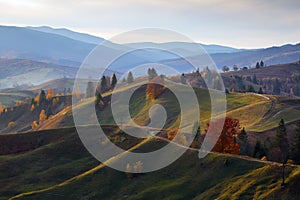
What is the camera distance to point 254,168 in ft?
260

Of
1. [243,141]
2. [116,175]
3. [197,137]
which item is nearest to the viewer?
[116,175]

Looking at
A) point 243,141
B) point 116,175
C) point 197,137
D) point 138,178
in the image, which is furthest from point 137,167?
point 243,141

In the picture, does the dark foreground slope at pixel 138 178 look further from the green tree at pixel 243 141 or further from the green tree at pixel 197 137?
the green tree at pixel 243 141

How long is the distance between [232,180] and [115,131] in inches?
2024

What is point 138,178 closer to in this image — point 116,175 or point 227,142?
point 116,175

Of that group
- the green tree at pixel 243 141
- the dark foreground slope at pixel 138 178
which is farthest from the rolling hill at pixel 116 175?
the green tree at pixel 243 141

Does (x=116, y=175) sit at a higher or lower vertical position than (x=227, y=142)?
lower

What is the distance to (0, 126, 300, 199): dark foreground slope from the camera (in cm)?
7362

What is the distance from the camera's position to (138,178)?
90.1 meters

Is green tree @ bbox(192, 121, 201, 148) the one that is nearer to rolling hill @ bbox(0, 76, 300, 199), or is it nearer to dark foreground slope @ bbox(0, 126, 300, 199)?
rolling hill @ bbox(0, 76, 300, 199)

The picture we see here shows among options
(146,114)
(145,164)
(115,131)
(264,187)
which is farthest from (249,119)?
(264,187)

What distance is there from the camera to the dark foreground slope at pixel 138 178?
7362 cm

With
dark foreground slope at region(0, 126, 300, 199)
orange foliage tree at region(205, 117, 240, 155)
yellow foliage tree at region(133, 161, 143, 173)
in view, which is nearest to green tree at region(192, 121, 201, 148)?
orange foliage tree at region(205, 117, 240, 155)

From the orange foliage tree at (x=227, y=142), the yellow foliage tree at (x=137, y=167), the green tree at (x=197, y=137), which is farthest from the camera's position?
the green tree at (x=197, y=137)
